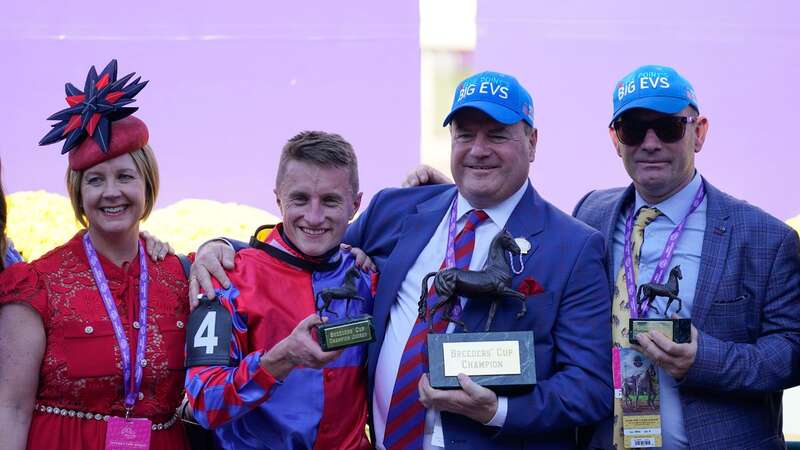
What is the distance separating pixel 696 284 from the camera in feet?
10.3

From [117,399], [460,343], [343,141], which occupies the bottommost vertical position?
[117,399]

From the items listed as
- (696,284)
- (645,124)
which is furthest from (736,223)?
(645,124)

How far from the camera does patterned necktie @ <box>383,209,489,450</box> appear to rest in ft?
9.78

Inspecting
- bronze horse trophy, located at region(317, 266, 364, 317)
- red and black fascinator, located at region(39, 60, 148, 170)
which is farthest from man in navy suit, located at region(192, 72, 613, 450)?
red and black fascinator, located at region(39, 60, 148, 170)

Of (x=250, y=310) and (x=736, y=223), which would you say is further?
(x=736, y=223)

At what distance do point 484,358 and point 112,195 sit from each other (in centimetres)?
135

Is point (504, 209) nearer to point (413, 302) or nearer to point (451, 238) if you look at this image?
point (451, 238)

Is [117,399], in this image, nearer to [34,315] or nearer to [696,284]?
[34,315]

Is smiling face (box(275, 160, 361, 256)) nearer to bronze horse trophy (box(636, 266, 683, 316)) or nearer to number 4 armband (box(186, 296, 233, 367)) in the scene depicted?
number 4 armband (box(186, 296, 233, 367))

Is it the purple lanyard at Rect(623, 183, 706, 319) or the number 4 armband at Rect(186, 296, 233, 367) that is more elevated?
the purple lanyard at Rect(623, 183, 706, 319)

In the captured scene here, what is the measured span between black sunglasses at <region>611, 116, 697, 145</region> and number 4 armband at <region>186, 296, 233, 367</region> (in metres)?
1.60

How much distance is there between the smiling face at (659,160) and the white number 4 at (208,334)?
1.63 meters

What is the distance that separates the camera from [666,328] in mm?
2938

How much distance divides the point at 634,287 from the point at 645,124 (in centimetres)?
61
